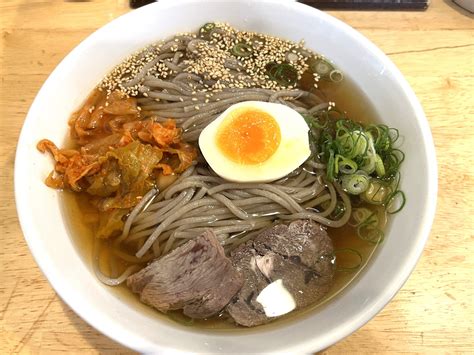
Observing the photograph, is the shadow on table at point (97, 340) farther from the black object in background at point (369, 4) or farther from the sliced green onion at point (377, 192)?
the black object in background at point (369, 4)

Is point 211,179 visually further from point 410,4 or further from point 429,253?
point 410,4

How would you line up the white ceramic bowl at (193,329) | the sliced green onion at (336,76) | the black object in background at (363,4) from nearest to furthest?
the white ceramic bowl at (193,329), the sliced green onion at (336,76), the black object in background at (363,4)

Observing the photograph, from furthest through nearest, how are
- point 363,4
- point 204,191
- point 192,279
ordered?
point 363,4 < point 204,191 < point 192,279

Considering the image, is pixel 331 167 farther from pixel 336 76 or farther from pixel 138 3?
pixel 138 3

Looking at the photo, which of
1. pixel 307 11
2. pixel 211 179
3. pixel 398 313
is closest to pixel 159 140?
pixel 211 179

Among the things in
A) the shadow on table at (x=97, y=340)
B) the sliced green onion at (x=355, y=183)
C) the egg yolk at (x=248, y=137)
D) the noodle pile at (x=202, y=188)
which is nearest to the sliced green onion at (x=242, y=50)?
the noodle pile at (x=202, y=188)

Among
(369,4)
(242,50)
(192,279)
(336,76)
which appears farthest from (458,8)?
(192,279)
